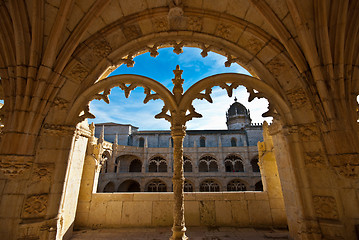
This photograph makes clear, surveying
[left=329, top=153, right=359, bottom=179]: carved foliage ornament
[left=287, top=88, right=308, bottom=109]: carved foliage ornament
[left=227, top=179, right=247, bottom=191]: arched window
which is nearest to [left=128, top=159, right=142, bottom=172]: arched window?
[left=227, top=179, right=247, bottom=191]: arched window

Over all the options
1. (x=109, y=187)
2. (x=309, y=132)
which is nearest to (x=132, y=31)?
(x=309, y=132)

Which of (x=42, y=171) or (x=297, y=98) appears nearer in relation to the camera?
(x=42, y=171)

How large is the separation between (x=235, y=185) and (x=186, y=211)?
18.1m

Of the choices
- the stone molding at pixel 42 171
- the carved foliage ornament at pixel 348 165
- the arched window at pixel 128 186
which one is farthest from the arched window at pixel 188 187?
the carved foliage ornament at pixel 348 165

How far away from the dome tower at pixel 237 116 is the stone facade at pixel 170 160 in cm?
472

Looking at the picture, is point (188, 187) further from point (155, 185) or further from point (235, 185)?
point (235, 185)

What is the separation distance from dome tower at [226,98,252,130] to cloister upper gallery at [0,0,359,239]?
95.2ft

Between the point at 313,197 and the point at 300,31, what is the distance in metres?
2.71

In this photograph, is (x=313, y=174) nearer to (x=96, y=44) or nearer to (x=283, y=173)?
(x=283, y=173)

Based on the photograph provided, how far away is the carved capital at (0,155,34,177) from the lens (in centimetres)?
218

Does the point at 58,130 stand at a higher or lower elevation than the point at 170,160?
lower

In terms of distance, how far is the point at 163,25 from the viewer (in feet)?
11.2

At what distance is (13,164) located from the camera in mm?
2207

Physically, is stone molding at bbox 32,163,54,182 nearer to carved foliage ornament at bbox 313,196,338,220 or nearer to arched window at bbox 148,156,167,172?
carved foliage ornament at bbox 313,196,338,220
